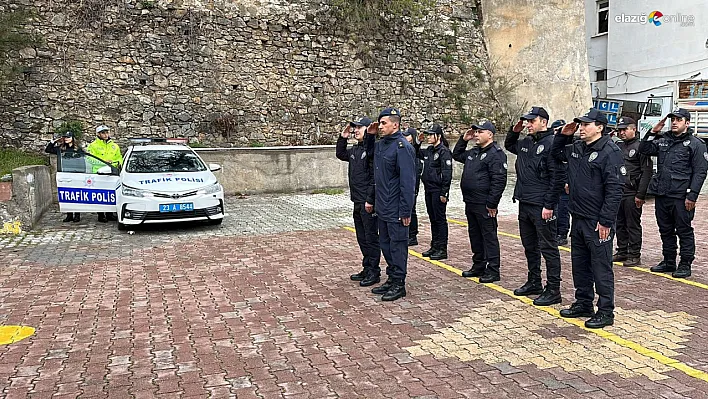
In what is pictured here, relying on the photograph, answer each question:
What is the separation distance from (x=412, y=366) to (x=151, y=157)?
8176 millimetres

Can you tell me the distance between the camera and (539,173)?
601 cm

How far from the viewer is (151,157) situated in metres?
11.1

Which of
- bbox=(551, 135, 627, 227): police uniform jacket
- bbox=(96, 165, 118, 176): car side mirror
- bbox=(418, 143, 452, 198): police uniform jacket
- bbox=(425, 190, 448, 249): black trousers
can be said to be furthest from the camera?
bbox=(96, 165, 118, 176): car side mirror

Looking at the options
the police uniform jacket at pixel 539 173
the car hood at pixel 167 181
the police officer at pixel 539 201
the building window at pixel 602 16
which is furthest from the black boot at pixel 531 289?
the building window at pixel 602 16

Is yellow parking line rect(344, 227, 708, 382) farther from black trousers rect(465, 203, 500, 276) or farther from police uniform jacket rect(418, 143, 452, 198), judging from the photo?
police uniform jacket rect(418, 143, 452, 198)

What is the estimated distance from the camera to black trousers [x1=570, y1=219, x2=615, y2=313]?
5.14m

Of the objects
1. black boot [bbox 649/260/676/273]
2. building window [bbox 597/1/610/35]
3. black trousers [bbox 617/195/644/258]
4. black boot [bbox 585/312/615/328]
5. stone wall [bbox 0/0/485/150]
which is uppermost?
building window [bbox 597/1/610/35]

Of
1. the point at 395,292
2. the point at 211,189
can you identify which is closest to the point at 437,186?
the point at 395,292

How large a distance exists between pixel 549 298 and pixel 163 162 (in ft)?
25.1

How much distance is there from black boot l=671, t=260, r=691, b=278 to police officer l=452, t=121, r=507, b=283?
206 cm

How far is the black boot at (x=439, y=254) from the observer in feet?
26.5

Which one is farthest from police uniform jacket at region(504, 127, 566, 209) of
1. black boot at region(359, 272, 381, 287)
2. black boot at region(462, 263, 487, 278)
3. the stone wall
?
the stone wall

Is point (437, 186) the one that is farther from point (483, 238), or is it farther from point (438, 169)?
point (483, 238)

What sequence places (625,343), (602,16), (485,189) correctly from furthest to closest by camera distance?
(602,16) < (485,189) < (625,343)
